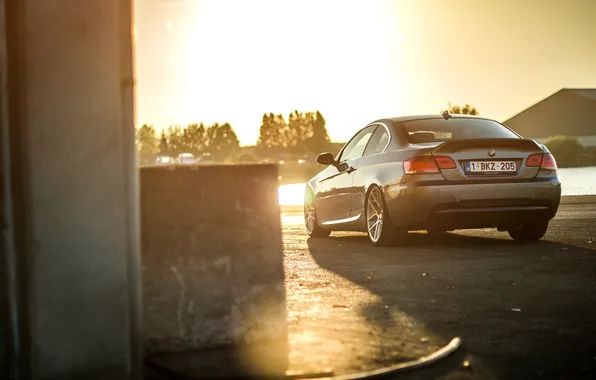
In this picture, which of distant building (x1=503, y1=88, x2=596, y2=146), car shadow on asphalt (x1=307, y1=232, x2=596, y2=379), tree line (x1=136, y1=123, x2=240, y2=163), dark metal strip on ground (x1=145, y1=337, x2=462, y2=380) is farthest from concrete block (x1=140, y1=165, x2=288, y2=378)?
tree line (x1=136, y1=123, x2=240, y2=163)

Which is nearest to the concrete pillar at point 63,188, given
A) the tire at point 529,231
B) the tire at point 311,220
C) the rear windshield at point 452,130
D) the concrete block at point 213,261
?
the concrete block at point 213,261

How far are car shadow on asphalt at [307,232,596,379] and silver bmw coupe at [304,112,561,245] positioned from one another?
339mm

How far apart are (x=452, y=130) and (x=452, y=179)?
3.53ft


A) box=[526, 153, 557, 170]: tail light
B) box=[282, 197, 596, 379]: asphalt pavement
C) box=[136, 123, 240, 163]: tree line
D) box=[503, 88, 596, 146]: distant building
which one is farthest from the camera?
box=[136, 123, 240, 163]: tree line

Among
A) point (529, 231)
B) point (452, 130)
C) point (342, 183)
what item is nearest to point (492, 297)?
point (452, 130)

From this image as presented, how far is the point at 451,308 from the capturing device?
546 centimetres

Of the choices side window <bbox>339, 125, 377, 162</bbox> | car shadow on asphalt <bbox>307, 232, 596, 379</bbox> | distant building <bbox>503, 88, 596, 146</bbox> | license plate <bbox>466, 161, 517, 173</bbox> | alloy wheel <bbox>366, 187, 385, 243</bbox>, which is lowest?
car shadow on asphalt <bbox>307, 232, 596, 379</bbox>

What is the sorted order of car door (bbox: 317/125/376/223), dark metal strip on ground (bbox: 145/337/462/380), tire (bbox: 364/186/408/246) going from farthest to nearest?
car door (bbox: 317/125/376/223)
tire (bbox: 364/186/408/246)
dark metal strip on ground (bbox: 145/337/462/380)

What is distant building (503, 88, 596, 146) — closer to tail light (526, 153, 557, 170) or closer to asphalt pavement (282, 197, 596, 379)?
tail light (526, 153, 557, 170)

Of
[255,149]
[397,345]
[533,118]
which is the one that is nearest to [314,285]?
[397,345]

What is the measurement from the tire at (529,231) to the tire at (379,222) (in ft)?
5.58

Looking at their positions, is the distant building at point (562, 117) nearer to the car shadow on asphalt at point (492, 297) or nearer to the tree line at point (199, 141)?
the tree line at point (199, 141)

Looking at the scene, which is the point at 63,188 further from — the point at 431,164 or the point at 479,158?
the point at 479,158

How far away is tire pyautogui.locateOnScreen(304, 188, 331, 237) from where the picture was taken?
12.2 m
